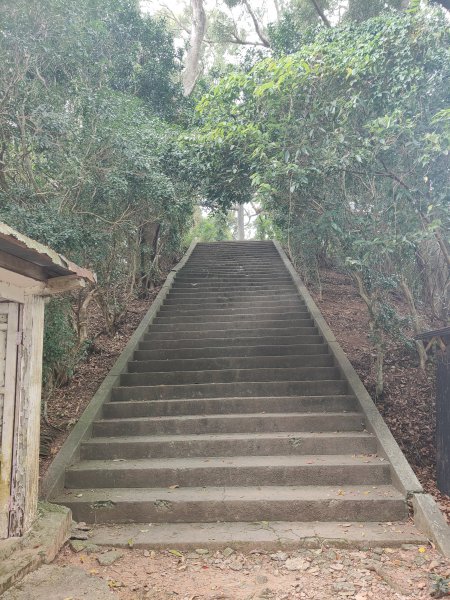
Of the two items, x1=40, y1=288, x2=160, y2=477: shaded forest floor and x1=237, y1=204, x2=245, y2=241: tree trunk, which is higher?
x1=237, y1=204, x2=245, y2=241: tree trunk

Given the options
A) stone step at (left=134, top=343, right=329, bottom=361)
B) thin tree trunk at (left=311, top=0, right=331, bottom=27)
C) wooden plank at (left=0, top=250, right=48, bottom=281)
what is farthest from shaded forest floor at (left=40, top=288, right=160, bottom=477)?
Result: thin tree trunk at (left=311, top=0, right=331, bottom=27)

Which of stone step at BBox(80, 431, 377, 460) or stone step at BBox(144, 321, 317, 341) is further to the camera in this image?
stone step at BBox(144, 321, 317, 341)

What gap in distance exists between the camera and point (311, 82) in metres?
5.64

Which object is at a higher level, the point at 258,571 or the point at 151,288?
the point at 151,288

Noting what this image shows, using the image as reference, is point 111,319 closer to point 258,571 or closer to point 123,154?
point 123,154

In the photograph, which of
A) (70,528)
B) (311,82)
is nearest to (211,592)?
(70,528)

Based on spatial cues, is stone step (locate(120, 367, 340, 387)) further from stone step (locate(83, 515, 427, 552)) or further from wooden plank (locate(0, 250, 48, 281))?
wooden plank (locate(0, 250, 48, 281))

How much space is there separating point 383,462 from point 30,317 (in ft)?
12.6

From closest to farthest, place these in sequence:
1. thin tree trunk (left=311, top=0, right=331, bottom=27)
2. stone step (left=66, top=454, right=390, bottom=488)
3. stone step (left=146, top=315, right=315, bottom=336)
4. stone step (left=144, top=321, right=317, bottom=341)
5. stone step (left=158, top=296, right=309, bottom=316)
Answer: stone step (left=66, top=454, right=390, bottom=488)
stone step (left=144, top=321, right=317, bottom=341)
stone step (left=146, top=315, right=315, bottom=336)
stone step (left=158, top=296, right=309, bottom=316)
thin tree trunk (left=311, top=0, right=331, bottom=27)

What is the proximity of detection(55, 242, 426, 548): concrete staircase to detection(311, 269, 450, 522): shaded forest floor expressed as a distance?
64cm

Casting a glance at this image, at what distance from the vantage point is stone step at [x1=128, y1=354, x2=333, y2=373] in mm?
6882

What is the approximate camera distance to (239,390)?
6.16 meters

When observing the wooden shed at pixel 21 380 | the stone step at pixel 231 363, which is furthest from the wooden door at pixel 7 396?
the stone step at pixel 231 363

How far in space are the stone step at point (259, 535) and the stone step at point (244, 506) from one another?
0.06m
